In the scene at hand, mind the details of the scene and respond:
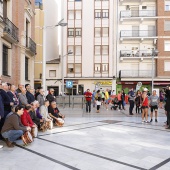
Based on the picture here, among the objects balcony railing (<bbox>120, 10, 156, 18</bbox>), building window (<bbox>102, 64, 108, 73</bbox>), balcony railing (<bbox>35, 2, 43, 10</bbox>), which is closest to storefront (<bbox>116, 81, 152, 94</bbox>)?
building window (<bbox>102, 64, 108, 73</bbox>)

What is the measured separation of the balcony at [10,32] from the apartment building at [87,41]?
60.0ft

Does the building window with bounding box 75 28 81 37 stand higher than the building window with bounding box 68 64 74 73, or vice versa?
the building window with bounding box 75 28 81 37

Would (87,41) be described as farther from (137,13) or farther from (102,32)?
(137,13)

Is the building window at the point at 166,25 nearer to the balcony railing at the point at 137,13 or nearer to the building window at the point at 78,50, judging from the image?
the balcony railing at the point at 137,13

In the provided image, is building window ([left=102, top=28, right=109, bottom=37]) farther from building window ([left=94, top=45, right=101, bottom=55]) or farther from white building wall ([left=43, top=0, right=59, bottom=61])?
white building wall ([left=43, top=0, right=59, bottom=61])

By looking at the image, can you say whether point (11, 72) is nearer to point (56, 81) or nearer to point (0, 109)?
point (0, 109)

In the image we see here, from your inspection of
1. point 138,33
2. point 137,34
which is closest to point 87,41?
point 137,34

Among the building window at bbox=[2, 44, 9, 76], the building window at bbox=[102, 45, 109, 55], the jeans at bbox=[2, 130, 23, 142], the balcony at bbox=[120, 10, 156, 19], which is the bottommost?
the jeans at bbox=[2, 130, 23, 142]

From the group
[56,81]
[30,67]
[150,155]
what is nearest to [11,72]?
[30,67]

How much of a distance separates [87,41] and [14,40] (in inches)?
777

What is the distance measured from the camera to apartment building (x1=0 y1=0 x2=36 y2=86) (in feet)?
41.4

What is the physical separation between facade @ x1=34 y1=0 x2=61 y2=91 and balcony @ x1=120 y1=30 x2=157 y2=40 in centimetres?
1058

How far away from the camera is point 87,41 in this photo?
106ft

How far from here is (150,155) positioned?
5168 mm
